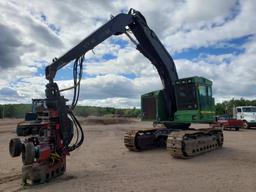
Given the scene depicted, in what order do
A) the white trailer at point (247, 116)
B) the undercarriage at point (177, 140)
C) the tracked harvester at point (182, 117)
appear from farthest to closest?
the white trailer at point (247, 116) < the tracked harvester at point (182, 117) < the undercarriage at point (177, 140)

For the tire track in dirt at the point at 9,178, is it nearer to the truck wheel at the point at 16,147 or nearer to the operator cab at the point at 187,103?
the truck wheel at the point at 16,147

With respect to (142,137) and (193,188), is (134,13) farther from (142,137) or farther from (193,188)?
(193,188)

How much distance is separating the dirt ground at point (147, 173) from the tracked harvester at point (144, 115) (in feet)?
1.94

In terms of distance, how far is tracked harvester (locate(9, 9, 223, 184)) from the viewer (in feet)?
27.6

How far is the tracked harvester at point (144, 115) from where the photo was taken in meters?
8.41

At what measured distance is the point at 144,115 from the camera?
1476 cm

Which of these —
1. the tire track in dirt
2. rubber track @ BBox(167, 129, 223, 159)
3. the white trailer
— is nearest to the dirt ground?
the tire track in dirt

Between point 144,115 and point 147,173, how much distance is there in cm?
568

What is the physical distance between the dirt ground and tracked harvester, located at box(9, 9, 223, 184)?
0.59 m

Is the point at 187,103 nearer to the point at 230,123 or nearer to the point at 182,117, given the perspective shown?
the point at 182,117

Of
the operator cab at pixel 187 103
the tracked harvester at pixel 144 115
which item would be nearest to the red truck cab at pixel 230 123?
the tracked harvester at pixel 144 115

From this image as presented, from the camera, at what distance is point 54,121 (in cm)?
891

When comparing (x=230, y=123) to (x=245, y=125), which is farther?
(x=245, y=125)

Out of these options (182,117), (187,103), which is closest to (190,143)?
(182,117)
